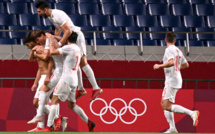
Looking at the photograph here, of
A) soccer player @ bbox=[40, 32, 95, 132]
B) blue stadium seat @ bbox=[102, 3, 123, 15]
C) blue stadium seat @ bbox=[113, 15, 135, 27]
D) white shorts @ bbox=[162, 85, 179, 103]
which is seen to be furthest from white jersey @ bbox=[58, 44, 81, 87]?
blue stadium seat @ bbox=[102, 3, 123, 15]

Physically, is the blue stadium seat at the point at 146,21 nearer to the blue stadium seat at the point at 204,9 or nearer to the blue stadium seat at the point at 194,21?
the blue stadium seat at the point at 194,21

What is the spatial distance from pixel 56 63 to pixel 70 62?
497 millimetres

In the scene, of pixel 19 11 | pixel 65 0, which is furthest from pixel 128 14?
pixel 19 11

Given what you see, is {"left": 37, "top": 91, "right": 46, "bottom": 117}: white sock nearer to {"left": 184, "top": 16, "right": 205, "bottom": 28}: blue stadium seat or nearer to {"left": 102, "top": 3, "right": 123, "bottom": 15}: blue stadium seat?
{"left": 102, "top": 3, "right": 123, "bottom": 15}: blue stadium seat

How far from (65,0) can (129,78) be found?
17.9 feet

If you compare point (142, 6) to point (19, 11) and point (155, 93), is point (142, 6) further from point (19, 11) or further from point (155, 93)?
point (155, 93)

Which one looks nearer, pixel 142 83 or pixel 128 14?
pixel 142 83

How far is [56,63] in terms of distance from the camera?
34.3ft

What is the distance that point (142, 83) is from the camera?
14938 mm

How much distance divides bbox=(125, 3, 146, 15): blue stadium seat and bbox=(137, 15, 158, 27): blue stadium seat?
46 centimetres

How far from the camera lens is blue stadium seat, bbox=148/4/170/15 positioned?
19.4 meters

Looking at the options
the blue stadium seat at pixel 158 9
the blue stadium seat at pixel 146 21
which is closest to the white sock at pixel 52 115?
the blue stadium seat at pixel 146 21

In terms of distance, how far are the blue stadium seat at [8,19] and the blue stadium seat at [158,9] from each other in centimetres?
432

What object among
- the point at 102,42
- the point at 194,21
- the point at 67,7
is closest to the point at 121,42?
the point at 102,42
